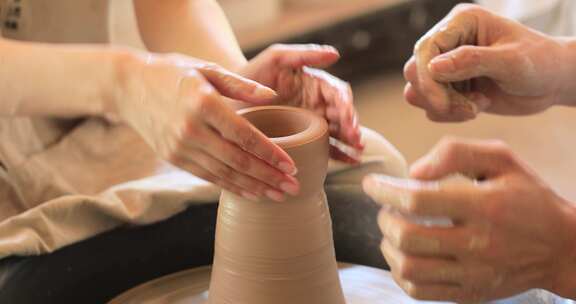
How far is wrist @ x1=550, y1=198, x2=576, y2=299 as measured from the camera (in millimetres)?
875

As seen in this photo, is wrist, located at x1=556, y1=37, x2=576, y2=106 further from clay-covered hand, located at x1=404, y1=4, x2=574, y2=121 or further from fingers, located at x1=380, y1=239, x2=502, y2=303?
fingers, located at x1=380, y1=239, x2=502, y2=303

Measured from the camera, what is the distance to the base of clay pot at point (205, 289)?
1167mm

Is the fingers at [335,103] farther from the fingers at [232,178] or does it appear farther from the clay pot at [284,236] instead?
the fingers at [232,178]

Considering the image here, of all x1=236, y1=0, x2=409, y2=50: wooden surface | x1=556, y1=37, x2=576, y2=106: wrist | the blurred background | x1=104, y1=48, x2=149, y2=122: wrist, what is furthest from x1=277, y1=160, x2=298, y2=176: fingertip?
→ x1=236, y1=0, x2=409, y2=50: wooden surface

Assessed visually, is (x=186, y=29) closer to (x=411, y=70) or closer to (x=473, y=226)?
(x=411, y=70)

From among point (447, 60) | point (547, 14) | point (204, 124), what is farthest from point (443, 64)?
point (547, 14)

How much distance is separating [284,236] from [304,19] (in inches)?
81.1

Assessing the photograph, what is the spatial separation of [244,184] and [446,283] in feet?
0.88

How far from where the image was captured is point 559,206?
87 cm

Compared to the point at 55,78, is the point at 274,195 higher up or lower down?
lower down

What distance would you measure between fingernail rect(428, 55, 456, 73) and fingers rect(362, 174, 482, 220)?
0.28 metres

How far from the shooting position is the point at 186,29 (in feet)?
4.87

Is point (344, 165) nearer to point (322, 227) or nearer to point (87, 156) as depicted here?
point (322, 227)

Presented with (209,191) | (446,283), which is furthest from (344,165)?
(446,283)
